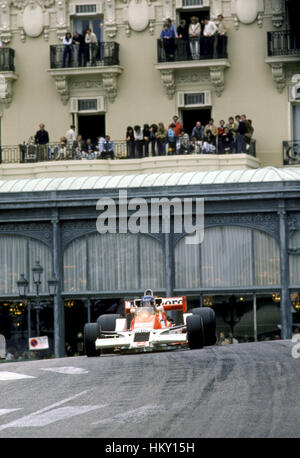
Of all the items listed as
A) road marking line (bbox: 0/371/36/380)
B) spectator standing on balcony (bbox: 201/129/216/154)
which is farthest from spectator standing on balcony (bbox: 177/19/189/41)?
road marking line (bbox: 0/371/36/380)

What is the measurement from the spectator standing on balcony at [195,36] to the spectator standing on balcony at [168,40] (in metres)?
0.74

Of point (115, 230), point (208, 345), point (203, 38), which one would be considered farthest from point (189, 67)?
point (208, 345)

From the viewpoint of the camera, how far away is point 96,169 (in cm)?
4775

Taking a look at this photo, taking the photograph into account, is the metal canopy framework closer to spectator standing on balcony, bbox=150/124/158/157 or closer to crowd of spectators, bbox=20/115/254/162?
crowd of spectators, bbox=20/115/254/162

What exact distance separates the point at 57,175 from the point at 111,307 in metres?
6.21

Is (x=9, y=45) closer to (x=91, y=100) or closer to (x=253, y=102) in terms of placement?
(x=91, y=100)

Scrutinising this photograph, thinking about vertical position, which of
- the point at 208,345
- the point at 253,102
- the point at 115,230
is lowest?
the point at 208,345

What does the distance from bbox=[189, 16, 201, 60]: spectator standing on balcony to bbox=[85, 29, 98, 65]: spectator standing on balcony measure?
372 cm

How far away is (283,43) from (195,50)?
3.28 meters

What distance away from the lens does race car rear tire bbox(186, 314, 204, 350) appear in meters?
30.0

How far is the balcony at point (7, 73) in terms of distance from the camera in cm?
5097

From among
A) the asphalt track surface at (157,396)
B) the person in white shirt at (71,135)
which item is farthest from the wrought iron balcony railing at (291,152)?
the asphalt track surface at (157,396)

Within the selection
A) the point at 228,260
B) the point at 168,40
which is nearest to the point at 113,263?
the point at 228,260

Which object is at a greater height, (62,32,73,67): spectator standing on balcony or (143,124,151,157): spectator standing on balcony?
(62,32,73,67): spectator standing on balcony
